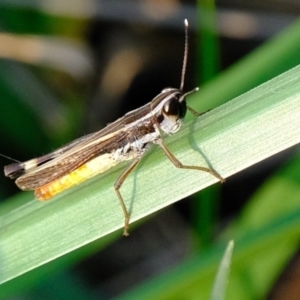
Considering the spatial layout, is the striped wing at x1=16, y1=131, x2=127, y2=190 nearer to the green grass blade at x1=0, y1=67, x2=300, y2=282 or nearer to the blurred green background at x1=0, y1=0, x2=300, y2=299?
the blurred green background at x1=0, y1=0, x2=300, y2=299

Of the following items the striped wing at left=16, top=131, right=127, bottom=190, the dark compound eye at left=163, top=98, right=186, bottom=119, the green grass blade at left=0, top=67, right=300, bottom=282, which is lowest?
the green grass blade at left=0, top=67, right=300, bottom=282

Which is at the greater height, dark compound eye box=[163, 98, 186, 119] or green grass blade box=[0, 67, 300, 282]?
dark compound eye box=[163, 98, 186, 119]

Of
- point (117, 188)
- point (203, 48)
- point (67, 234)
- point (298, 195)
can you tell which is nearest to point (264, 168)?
point (298, 195)

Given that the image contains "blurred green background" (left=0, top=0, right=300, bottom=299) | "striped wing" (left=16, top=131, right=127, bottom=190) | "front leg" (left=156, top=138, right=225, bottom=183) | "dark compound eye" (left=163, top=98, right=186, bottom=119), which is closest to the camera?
"front leg" (left=156, top=138, right=225, bottom=183)

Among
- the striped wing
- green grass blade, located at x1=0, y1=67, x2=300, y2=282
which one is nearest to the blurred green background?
the striped wing

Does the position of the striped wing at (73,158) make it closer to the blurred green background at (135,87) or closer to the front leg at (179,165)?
the blurred green background at (135,87)

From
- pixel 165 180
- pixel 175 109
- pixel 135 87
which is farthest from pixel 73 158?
pixel 135 87

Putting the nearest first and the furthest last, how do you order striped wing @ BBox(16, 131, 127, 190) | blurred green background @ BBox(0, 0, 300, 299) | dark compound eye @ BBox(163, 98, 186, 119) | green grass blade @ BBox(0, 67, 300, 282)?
green grass blade @ BBox(0, 67, 300, 282)
dark compound eye @ BBox(163, 98, 186, 119)
striped wing @ BBox(16, 131, 127, 190)
blurred green background @ BBox(0, 0, 300, 299)
